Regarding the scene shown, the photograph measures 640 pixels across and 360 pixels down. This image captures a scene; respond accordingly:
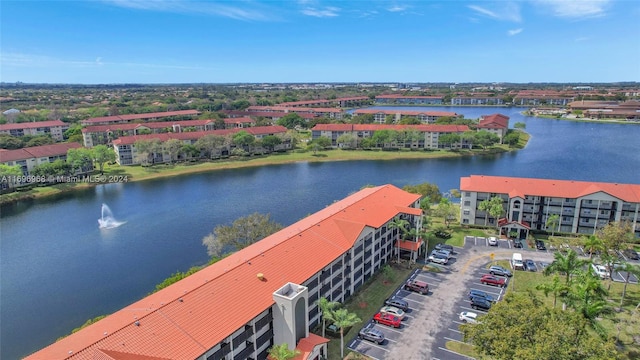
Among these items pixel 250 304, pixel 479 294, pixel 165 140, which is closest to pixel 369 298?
pixel 479 294

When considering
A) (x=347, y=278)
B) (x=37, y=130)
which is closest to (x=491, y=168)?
(x=347, y=278)

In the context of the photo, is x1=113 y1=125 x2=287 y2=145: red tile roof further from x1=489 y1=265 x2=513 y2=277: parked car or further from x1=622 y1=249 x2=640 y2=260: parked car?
x1=622 y1=249 x2=640 y2=260: parked car

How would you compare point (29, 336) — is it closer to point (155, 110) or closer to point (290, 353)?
point (290, 353)

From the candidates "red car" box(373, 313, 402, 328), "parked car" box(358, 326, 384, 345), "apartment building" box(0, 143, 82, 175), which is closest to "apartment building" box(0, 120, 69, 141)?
"apartment building" box(0, 143, 82, 175)

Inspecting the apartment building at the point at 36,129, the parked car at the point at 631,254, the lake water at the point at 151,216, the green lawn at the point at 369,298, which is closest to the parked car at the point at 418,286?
the green lawn at the point at 369,298

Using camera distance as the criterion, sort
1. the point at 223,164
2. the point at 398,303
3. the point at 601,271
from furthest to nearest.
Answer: the point at 223,164 < the point at 601,271 < the point at 398,303

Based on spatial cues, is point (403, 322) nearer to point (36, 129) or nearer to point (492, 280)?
point (492, 280)

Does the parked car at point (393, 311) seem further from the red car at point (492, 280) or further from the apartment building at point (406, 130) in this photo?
the apartment building at point (406, 130)
